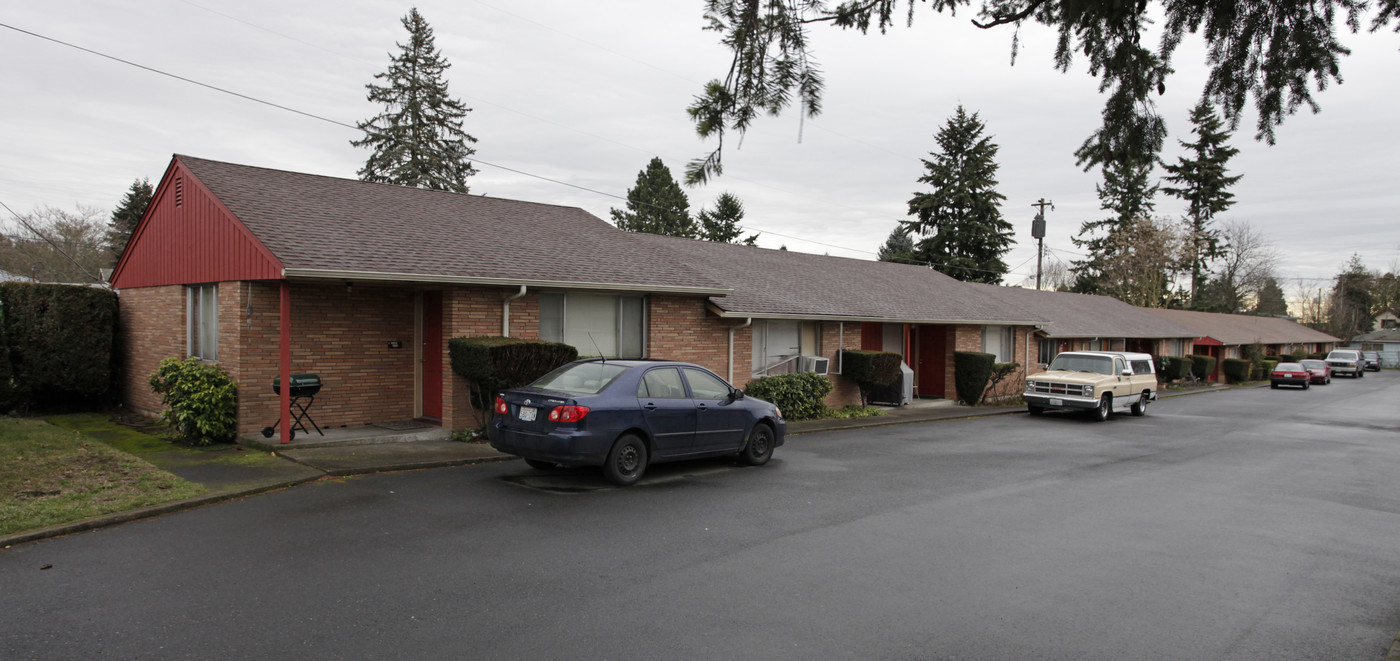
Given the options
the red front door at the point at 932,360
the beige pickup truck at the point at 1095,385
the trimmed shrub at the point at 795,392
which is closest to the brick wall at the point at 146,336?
the trimmed shrub at the point at 795,392

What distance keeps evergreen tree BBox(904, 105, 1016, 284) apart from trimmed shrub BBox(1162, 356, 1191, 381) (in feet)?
36.3

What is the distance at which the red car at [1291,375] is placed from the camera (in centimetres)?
3812

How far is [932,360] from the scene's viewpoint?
80.9ft

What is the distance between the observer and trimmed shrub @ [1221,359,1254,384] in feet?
146

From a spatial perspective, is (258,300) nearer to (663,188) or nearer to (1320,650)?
(1320,650)

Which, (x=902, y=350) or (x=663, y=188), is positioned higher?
(x=663, y=188)

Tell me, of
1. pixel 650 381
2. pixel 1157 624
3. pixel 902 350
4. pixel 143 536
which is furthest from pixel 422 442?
pixel 902 350

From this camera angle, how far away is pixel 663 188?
55344mm

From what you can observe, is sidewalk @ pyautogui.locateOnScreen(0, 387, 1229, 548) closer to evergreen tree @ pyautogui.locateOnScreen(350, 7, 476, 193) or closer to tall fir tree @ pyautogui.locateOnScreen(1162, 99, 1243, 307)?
evergreen tree @ pyautogui.locateOnScreen(350, 7, 476, 193)

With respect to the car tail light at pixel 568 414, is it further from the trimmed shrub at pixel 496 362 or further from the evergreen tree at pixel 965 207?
the evergreen tree at pixel 965 207

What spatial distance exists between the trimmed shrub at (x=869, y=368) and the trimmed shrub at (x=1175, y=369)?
2536 centimetres

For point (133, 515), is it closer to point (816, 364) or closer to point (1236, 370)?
point (816, 364)

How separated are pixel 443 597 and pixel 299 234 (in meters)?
8.51

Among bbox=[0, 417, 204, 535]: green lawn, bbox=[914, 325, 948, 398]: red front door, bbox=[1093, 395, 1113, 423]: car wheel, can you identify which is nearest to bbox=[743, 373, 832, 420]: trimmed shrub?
bbox=[1093, 395, 1113, 423]: car wheel
